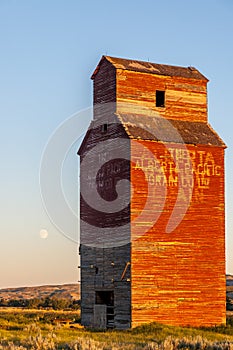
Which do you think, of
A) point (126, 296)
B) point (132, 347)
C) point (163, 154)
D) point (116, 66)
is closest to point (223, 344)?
point (132, 347)

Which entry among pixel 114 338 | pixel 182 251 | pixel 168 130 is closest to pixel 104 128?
pixel 168 130

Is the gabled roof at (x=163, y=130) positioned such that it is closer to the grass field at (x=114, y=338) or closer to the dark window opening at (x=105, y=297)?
the dark window opening at (x=105, y=297)

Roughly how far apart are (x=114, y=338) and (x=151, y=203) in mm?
7848

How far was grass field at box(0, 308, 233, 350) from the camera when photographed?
25.0 metres

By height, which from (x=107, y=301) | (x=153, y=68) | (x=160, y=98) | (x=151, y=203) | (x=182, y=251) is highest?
(x=153, y=68)

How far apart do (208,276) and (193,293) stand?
1.23 metres

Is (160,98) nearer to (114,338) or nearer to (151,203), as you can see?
(151,203)

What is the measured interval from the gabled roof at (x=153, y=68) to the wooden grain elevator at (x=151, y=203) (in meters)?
0.06

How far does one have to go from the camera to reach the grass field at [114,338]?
2502cm

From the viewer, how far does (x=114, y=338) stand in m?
30.2

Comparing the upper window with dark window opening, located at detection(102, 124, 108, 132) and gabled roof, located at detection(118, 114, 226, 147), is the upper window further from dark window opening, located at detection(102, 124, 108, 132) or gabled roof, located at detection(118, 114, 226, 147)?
gabled roof, located at detection(118, 114, 226, 147)

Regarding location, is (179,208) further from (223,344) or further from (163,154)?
(223,344)

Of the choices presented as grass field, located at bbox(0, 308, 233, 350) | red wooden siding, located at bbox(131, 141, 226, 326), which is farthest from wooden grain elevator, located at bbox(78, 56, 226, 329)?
grass field, located at bbox(0, 308, 233, 350)

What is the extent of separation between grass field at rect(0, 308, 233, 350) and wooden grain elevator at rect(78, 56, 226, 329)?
1.47m
